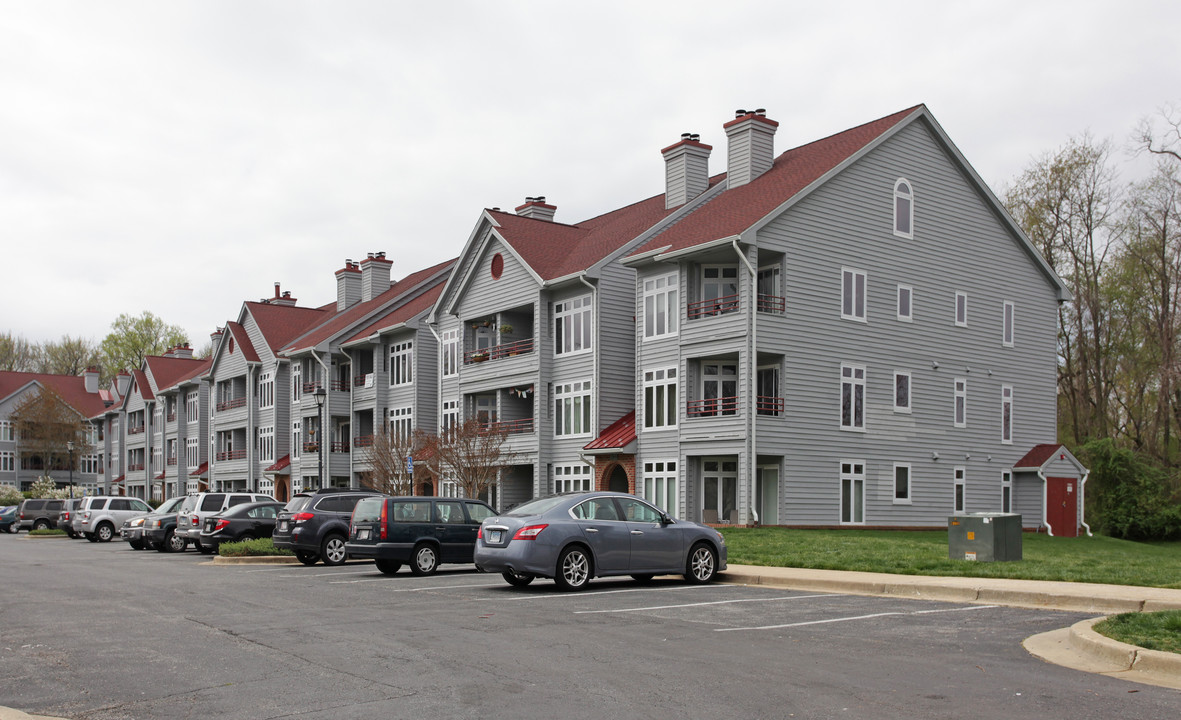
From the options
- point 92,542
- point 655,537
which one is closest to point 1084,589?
point 655,537

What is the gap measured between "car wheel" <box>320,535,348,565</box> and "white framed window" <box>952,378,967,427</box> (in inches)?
853

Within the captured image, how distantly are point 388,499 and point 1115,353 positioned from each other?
4131cm

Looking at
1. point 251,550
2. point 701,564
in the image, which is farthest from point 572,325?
point 701,564

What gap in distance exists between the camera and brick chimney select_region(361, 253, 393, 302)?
2345 inches

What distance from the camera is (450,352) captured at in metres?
45.2

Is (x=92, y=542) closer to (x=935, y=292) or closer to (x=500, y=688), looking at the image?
(x=935, y=292)

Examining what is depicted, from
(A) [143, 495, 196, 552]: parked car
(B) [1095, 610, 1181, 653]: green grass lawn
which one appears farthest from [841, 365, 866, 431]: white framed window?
(B) [1095, 610, 1181, 653]: green grass lawn

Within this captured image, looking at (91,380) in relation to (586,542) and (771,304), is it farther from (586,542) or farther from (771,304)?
(586,542)

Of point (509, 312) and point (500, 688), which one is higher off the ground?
point (509, 312)

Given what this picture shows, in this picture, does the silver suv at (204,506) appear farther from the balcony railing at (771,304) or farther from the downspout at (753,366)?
the balcony railing at (771,304)

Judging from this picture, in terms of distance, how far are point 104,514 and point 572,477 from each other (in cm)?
1774

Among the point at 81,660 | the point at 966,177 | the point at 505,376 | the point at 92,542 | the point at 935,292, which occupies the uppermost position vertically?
the point at 966,177

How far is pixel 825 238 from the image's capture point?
3353 cm

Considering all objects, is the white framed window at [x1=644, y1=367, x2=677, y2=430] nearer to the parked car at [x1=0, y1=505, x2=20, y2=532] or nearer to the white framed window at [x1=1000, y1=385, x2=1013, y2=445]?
the white framed window at [x1=1000, y1=385, x2=1013, y2=445]
